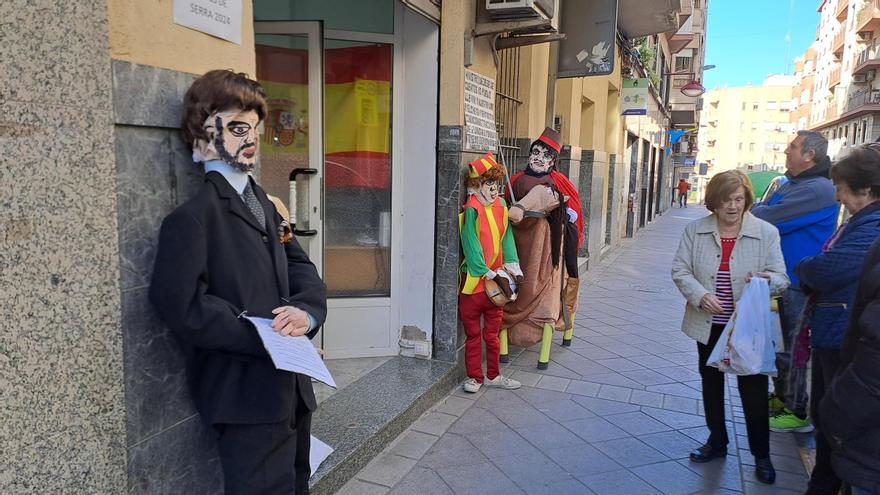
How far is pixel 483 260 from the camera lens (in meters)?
4.32

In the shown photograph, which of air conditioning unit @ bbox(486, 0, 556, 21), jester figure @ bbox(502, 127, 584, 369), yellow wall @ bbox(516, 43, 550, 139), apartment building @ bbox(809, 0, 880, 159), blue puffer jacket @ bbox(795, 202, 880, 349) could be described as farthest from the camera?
apartment building @ bbox(809, 0, 880, 159)

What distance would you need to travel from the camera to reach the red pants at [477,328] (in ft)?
14.5

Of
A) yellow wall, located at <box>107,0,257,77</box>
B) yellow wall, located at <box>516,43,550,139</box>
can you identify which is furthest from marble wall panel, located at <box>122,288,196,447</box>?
yellow wall, located at <box>516,43,550,139</box>

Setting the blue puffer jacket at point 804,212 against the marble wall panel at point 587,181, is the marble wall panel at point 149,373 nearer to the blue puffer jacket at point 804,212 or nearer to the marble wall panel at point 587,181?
the blue puffer jacket at point 804,212

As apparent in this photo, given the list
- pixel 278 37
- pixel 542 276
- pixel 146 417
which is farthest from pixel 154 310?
pixel 542 276

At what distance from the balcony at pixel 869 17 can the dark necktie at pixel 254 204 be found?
4363 centimetres

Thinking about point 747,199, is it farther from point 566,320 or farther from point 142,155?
point 142,155

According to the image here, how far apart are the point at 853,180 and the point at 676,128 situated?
25131mm

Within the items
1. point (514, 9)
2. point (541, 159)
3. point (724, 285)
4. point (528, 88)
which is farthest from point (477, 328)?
point (528, 88)

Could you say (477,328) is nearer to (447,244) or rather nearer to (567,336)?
(447,244)

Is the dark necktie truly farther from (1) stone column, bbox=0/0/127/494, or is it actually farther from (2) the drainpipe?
(2) the drainpipe

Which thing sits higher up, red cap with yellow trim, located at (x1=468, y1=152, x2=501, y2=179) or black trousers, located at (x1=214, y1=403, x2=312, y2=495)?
red cap with yellow trim, located at (x1=468, y1=152, x2=501, y2=179)

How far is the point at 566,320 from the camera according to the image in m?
5.55

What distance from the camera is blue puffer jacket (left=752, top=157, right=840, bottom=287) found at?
3695mm
